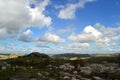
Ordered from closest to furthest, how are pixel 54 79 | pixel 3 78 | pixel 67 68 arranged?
pixel 3 78
pixel 54 79
pixel 67 68

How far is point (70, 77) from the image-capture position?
97375 millimetres

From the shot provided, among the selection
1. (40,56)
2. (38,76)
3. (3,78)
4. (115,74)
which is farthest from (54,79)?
(40,56)

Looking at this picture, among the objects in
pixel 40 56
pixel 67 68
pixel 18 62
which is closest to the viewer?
pixel 67 68

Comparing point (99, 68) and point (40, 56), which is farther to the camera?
point (40, 56)

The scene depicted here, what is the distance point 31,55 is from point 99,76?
83.6 metres

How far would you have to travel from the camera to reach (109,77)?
11106 centimetres

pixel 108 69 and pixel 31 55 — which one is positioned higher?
pixel 31 55

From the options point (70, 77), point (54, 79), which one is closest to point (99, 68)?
point (70, 77)

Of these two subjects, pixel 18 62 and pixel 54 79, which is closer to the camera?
pixel 54 79

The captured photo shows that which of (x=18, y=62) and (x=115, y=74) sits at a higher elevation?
(x=18, y=62)

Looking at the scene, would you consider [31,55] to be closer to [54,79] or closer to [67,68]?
[67,68]

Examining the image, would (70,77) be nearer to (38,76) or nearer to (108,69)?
(38,76)

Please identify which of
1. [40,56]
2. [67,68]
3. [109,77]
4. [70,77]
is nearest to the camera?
[70,77]

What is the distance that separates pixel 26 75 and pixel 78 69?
41.6 metres
